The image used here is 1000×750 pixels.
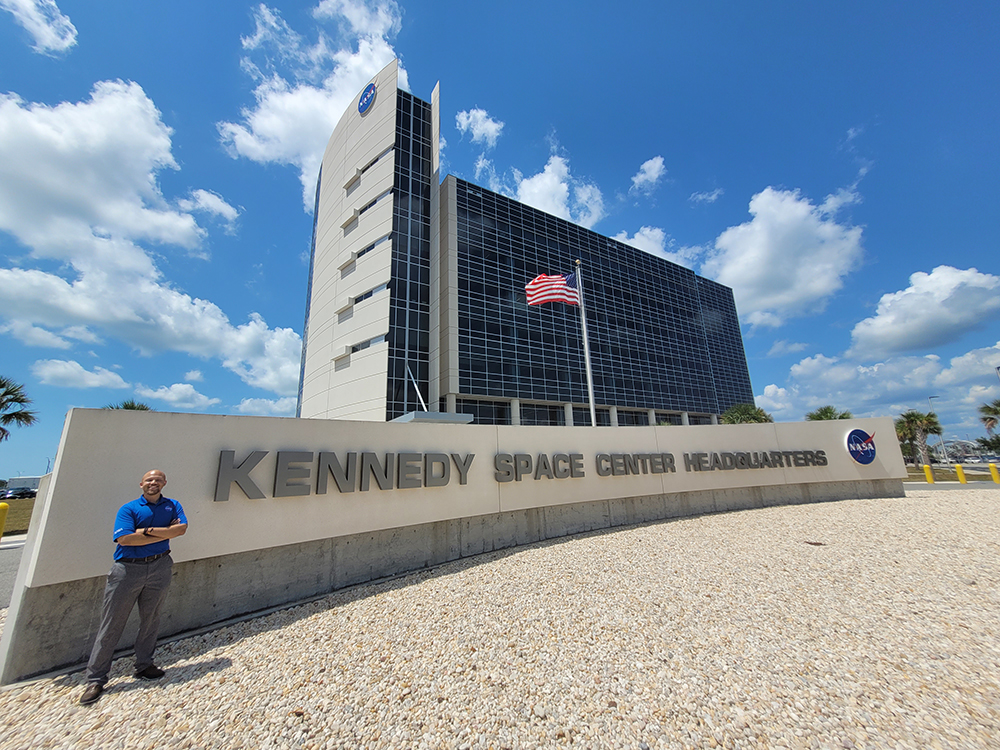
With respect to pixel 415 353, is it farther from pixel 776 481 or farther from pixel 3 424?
pixel 776 481

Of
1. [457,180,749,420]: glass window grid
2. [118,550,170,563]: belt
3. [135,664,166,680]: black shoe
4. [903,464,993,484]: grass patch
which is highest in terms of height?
[457,180,749,420]: glass window grid

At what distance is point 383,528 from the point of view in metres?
7.36

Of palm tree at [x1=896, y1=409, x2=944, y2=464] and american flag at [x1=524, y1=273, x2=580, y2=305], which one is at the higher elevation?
american flag at [x1=524, y1=273, x2=580, y2=305]

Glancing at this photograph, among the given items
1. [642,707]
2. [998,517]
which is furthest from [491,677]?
[998,517]

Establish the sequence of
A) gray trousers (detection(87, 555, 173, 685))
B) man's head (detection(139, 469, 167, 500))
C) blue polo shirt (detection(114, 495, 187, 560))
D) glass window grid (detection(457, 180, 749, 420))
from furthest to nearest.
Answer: glass window grid (detection(457, 180, 749, 420)), man's head (detection(139, 469, 167, 500)), blue polo shirt (detection(114, 495, 187, 560)), gray trousers (detection(87, 555, 173, 685))

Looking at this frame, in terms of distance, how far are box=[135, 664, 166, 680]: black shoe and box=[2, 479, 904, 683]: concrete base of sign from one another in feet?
3.54

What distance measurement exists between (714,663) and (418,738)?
10.9ft

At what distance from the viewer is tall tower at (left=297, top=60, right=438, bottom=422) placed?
30891mm

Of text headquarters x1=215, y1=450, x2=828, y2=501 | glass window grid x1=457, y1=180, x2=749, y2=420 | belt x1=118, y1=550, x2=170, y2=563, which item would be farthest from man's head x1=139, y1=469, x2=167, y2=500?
glass window grid x1=457, y1=180, x2=749, y2=420

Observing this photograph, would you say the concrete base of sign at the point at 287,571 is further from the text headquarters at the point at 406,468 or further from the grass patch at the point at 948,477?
the grass patch at the point at 948,477

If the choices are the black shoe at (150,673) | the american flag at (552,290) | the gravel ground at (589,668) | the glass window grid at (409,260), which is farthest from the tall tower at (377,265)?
the black shoe at (150,673)

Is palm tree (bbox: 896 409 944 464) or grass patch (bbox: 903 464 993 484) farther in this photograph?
palm tree (bbox: 896 409 944 464)

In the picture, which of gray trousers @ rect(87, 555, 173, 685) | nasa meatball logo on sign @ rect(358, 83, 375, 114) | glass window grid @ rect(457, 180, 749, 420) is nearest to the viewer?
gray trousers @ rect(87, 555, 173, 685)

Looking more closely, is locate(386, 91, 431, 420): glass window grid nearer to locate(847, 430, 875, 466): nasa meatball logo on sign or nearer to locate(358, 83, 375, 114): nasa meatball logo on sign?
locate(358, 83, 375, 114): nasa meatball logo on sign
